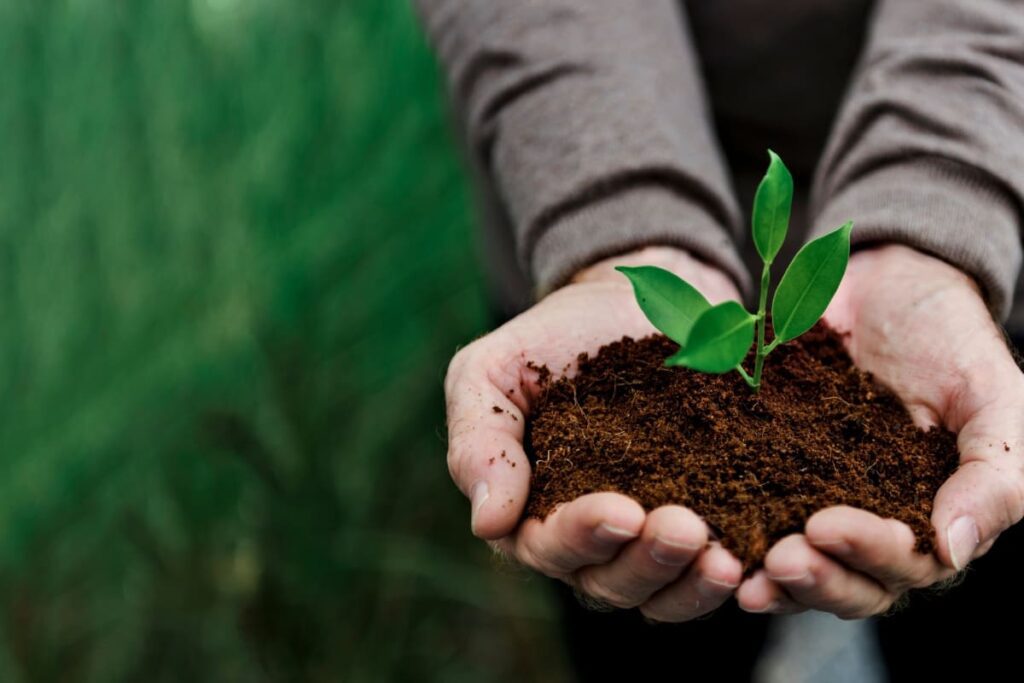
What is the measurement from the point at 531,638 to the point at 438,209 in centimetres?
88

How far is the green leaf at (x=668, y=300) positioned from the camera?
0.79m

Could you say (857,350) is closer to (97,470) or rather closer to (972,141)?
(972,141)

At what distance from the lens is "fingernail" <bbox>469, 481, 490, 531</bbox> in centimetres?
79

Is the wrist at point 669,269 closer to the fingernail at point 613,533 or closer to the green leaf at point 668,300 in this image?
the green leaf at point 668,300

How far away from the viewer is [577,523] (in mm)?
713

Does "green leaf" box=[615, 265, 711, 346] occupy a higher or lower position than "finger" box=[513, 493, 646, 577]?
higher

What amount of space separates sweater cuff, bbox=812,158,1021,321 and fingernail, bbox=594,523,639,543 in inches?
20.2

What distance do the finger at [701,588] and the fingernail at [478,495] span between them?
6.6 inches

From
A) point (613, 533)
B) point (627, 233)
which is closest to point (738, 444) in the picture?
point (613, 533)

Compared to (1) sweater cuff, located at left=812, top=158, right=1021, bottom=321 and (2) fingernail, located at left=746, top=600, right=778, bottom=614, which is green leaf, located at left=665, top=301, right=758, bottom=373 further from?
(1) sweater cuff, located at left=812, top=158, right=1021, bottom=321

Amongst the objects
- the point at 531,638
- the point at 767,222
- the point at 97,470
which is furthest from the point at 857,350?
the point at 97,470

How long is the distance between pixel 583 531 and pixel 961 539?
31cm

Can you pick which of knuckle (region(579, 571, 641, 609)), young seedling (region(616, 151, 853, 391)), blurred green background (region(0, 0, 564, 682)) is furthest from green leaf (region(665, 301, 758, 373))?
blurred green background (region(0, 0, 564, 682))

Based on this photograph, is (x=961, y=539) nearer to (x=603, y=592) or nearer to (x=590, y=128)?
(x=603, y=592)
